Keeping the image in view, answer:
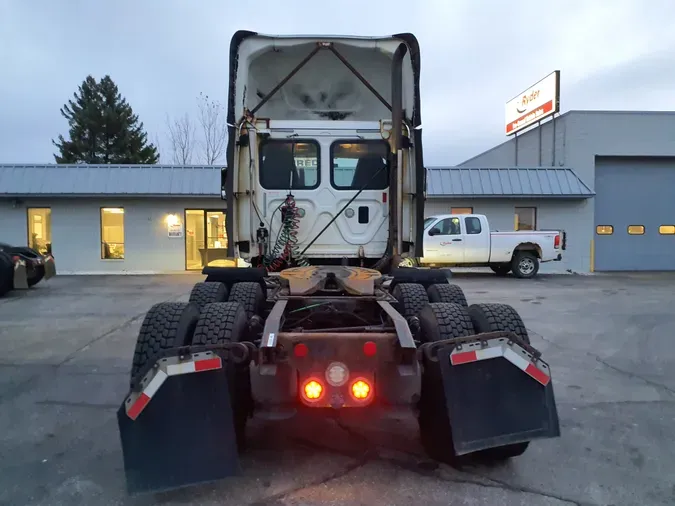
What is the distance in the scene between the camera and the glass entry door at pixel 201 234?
2084cm

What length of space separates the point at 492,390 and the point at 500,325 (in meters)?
0.54

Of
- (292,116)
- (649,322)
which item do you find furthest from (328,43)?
(649,322)

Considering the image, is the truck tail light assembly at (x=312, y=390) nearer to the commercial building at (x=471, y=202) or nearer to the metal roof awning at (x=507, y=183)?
the commercial building at (x=471, y=202)

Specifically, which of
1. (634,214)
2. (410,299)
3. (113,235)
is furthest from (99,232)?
(634,214)

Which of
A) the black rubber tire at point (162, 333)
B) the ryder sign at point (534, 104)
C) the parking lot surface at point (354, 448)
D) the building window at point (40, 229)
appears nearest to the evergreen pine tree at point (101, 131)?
the building window at point (40, 229)

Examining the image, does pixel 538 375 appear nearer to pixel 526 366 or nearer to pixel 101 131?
pixel 526 366

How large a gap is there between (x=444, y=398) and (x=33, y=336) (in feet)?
25.3

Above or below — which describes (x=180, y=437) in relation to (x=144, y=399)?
below

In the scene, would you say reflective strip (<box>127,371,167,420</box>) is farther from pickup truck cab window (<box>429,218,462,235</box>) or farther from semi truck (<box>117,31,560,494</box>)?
pickup truck cab window (<box>429,218,462,235</box>)

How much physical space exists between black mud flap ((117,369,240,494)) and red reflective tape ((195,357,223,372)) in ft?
0.12

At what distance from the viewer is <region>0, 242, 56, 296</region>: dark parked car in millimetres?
13141

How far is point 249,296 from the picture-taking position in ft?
15.9

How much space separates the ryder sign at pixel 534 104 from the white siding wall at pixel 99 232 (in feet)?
49.2

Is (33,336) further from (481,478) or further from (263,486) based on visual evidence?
(481,478)
